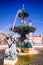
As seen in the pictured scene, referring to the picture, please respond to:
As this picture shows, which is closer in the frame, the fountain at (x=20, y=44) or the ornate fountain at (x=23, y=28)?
the fountain at (x=20, y=44)

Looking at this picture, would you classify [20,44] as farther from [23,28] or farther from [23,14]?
[23,14]

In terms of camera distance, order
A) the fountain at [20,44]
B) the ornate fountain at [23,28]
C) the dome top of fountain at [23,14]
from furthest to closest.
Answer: the dome top of fountain at [23,14], the ornate fountain at [23,28], the fountain at [20,44]

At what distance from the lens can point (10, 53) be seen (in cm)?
642

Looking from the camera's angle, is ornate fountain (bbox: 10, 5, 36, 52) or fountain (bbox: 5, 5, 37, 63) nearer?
fountain (bbox: 5, 5, 37, 63)

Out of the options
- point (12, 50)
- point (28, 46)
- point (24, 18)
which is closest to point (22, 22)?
point (24, 18)

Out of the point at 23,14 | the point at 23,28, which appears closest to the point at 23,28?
the point at 23,28

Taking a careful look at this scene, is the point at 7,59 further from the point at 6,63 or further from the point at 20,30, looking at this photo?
the point at 20,30

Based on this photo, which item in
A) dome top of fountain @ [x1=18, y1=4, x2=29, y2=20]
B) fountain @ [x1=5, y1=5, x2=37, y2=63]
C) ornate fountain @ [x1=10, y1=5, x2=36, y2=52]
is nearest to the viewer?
fountain @ [x1=5, y1=5, x2=37, y2=63]

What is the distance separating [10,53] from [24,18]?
10.4 meters

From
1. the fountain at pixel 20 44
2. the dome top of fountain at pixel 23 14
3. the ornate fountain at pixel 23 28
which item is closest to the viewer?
the fountain at pixel 20 44

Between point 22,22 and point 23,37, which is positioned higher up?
point 22,22

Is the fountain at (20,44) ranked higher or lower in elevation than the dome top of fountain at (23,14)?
lower

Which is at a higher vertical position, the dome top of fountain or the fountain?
the dome top of fountain

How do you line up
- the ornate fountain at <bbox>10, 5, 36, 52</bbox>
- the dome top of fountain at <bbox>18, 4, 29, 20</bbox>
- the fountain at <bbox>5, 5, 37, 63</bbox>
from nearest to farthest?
the fountain at <bbox>5, 5, 37, 63</bbox> < the ornate fountain at <bbox>10, 5, 36, 52</bbox> < the dome top of fountain at <bbox>18, 4, 29, 20</bbox>
